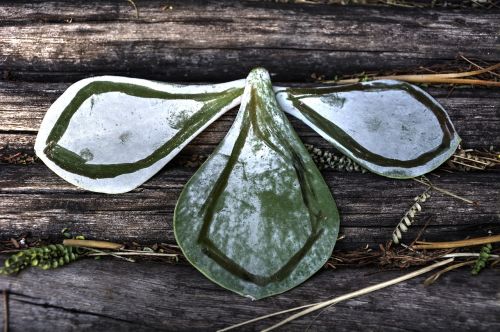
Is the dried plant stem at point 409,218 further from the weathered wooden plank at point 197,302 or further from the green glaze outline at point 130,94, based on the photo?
the green glaze outline at point 130,94

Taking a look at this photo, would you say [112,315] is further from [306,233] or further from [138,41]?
[138,41]

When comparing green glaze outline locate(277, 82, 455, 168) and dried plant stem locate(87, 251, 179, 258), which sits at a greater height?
green glaze outline locate(277, 82, 455, 168)

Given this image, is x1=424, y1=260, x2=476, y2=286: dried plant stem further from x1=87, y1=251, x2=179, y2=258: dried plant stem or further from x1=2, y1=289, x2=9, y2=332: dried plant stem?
x1=2, y1=289, x2=9, y2=332: dried plant stem

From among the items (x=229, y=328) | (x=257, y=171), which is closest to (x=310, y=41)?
(x=257, y=171)

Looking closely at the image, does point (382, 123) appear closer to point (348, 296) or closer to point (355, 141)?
point (355, 141)

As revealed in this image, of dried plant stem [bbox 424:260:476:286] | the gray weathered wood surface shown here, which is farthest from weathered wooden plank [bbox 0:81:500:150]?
dried plant stem [bbox 424:260:476:286]
